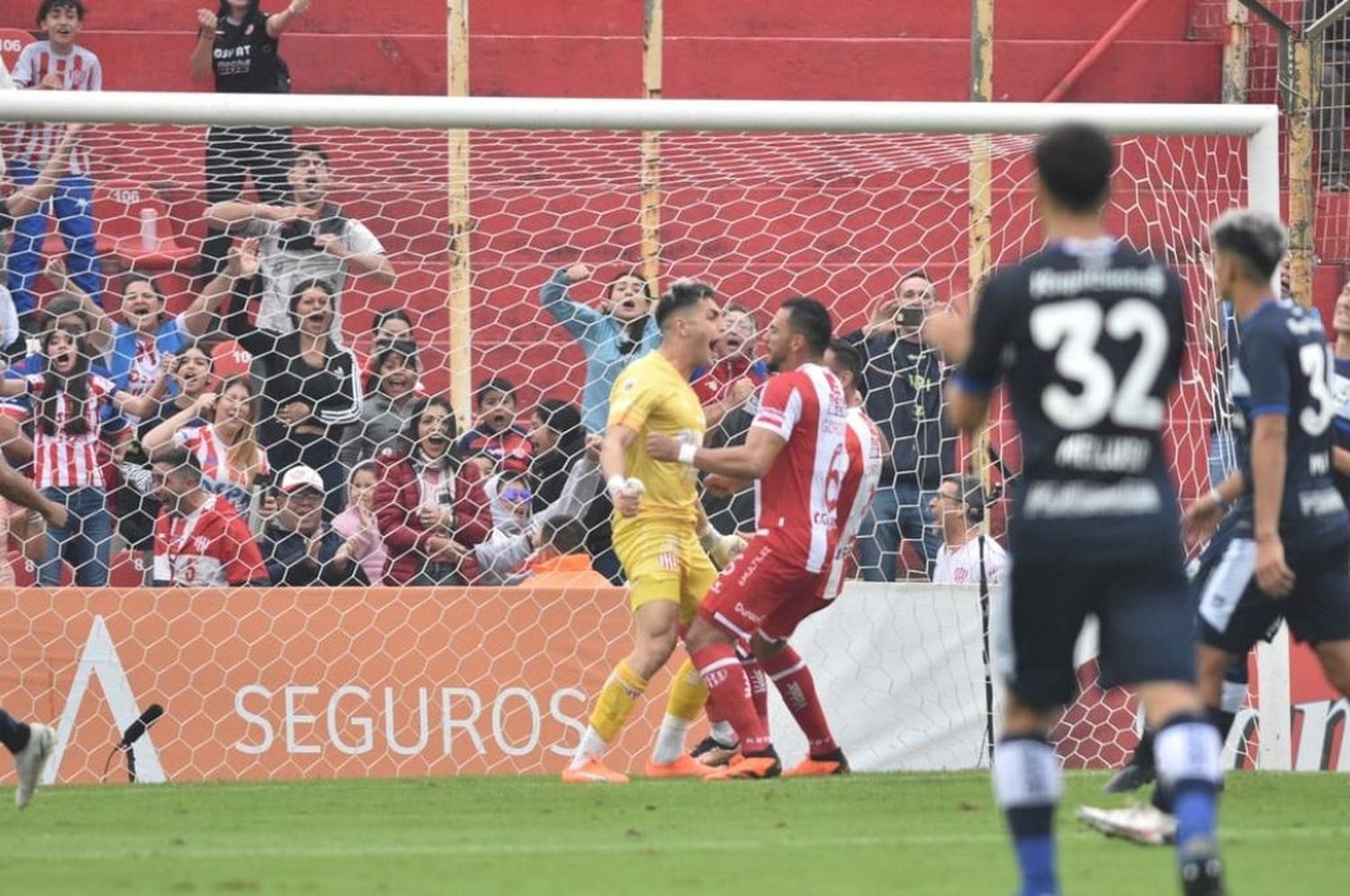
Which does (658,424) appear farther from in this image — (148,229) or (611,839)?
(148,229)

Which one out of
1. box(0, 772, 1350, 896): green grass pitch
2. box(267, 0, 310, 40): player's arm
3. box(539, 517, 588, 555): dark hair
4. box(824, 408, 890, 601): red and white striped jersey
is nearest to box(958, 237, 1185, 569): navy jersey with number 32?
box(0, 772, 1350, 896): green grass pitch

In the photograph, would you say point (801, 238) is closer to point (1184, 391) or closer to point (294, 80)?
point (1184, 391)

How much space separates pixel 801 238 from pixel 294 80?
4203 mm

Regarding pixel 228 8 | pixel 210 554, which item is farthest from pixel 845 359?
pixel 228 8

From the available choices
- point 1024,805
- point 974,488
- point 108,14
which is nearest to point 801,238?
point 974,488

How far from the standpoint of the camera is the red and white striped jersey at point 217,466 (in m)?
11.4

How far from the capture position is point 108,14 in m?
16.1

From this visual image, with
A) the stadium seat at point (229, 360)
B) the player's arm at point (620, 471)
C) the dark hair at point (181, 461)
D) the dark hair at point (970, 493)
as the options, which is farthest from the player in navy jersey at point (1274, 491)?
the stadium seat at point (229, 360)

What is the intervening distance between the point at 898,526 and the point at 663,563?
2.57 meters

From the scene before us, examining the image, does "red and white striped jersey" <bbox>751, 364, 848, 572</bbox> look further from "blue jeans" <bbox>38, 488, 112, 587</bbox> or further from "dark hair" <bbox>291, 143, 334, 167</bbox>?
"blue jeans" <bbox>38, 488, 112, 587</bbox>

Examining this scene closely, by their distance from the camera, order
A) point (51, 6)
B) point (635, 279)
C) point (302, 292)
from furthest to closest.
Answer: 1. point (51, 6)
2. point (302, 292)
3. point (635, 279)

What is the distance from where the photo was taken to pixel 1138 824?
730 cm

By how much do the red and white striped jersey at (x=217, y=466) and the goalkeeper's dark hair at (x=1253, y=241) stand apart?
593 cm

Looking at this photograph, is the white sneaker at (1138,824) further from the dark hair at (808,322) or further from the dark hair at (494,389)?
the dark hair at (494,389)
